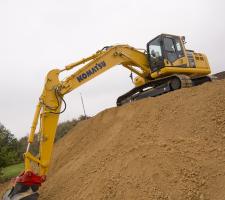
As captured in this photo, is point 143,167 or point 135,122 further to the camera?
point 135,122

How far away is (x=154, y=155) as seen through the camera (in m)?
8.32

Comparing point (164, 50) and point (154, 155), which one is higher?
point (164, 50)

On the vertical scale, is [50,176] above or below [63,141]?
below

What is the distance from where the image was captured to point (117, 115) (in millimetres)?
12125

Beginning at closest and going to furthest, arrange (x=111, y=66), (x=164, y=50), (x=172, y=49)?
(x=111, y=66)
(x=164, y=50)
(x=172, y=49)

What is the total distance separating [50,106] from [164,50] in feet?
17.4

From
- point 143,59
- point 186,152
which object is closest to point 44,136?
point 186,152

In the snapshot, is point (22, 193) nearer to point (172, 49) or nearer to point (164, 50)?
point (164, 50)

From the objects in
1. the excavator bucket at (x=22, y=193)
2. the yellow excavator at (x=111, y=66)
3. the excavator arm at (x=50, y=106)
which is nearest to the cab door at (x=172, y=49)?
the yellow excavator at (x=111, y=66)

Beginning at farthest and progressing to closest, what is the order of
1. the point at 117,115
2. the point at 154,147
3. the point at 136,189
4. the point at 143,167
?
the point at 117,115 < the point at 154,147 < the point at 143,167 < the point at 136,189

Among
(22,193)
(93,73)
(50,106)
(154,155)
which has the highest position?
(93,73)

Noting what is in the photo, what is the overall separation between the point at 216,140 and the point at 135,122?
9.11ft

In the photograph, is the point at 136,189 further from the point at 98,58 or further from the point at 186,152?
the point at 98,58

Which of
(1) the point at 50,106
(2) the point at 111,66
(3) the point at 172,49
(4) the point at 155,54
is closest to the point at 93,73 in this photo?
(2) the point at 111,66
